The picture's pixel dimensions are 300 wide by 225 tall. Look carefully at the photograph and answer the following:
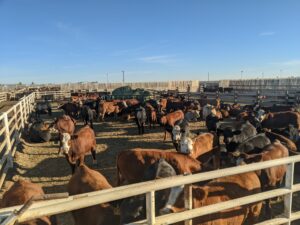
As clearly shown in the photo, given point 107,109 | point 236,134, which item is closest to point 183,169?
point 236,134

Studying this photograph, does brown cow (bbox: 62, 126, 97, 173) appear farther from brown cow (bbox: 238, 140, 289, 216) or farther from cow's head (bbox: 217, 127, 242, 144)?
brown cow (bbox: 238, 140, 289, 216)

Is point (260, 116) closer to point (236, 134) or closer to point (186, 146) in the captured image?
point (236, 134)

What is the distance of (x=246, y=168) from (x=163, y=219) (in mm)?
1055

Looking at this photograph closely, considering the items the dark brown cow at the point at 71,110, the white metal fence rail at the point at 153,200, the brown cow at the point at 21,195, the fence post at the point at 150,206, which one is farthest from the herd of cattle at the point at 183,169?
the dark brown cow at the point at 71,110

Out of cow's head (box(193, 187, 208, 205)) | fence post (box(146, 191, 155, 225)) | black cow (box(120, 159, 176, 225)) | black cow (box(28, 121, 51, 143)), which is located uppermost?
fence post (box(146, 191, 155, 225))

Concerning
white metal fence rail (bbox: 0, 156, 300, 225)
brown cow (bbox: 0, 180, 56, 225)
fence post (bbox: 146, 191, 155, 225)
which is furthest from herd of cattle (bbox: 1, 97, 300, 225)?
fence post (bbox: 146, 191, 155, 225)

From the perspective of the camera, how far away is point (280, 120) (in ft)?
41.6

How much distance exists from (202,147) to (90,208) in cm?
458

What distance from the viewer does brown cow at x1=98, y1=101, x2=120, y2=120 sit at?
1911 centimetres

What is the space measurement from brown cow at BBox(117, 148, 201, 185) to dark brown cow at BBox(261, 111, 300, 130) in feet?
25.2

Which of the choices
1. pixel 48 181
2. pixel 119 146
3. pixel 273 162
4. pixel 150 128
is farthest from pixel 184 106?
pixel 273 162

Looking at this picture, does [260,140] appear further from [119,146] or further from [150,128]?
[150,128]

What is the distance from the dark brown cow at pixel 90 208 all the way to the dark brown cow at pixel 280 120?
9.83 meters

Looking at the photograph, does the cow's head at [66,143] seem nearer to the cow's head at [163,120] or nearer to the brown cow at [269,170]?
the brown cow at [269,170]
